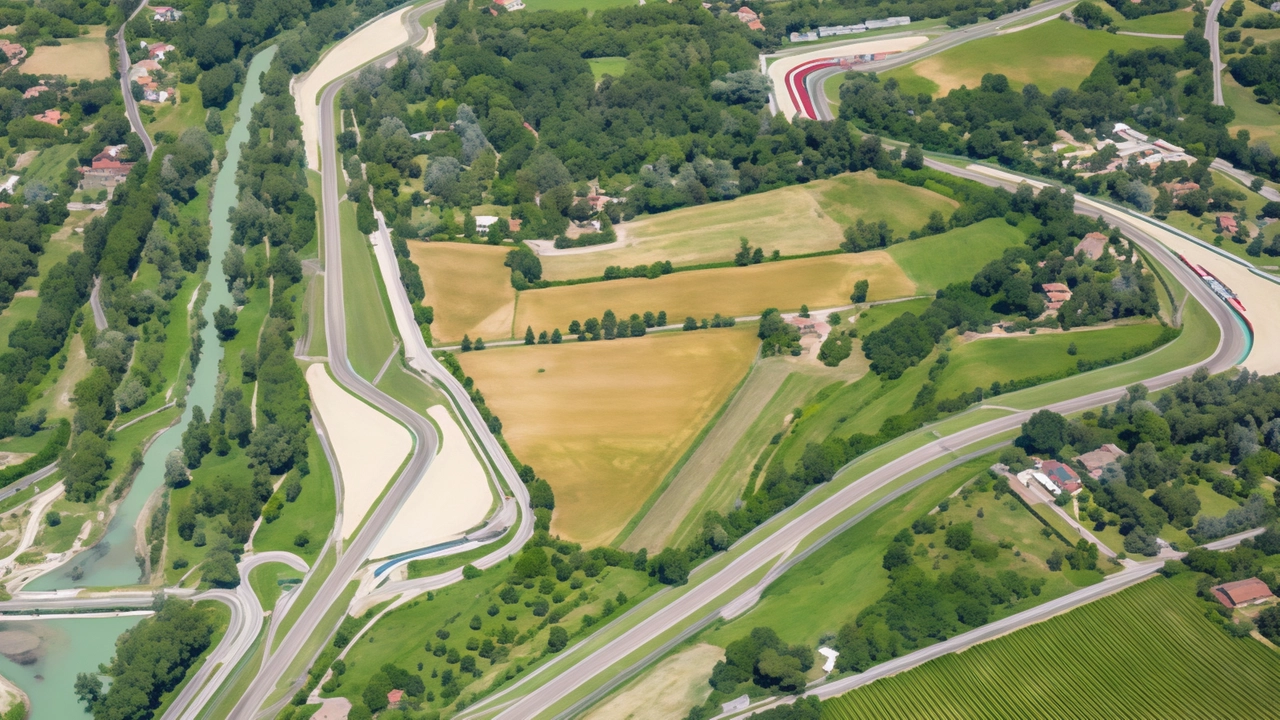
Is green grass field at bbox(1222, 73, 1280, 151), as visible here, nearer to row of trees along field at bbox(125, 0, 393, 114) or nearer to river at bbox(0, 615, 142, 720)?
row of trees along field at bbox(125, 0, 393, 114)

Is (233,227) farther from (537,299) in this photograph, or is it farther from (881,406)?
(881,406)

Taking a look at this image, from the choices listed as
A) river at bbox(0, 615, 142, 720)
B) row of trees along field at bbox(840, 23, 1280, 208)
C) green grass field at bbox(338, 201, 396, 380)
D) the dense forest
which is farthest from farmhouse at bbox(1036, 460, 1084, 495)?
river at bbox(0, 615, 142, 720)

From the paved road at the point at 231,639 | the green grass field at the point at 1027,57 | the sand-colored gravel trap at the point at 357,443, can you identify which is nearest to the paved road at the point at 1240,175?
the green grass field at the point at 1027,57

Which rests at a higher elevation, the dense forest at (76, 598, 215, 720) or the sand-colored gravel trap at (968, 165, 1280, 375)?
the dense forest at (76, 598, 215, 720)

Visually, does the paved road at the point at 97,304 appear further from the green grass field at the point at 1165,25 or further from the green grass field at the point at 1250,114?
the green grass field at the point at 1165,25

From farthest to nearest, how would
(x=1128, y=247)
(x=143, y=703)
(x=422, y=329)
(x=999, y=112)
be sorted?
1. (x=999, y=112)
2. (x=1128, y=247)
3. (x=422, y=329)
4. (x=143, y=703)

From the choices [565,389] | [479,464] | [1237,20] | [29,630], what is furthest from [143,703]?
[1237,20]
